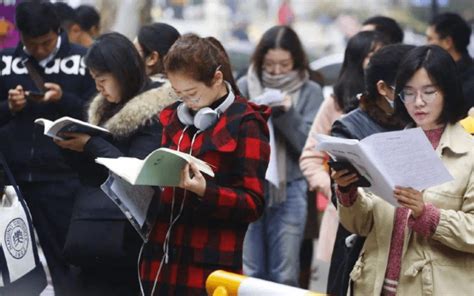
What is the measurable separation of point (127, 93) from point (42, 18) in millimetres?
1637

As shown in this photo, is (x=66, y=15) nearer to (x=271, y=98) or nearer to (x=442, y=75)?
(x=271, y=98)

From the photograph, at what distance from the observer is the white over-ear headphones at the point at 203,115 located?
4.98 m

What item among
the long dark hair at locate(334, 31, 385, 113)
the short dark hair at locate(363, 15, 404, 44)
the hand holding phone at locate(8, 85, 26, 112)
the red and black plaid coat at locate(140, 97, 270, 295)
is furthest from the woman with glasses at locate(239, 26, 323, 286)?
the red and black plaid coat at locate(140, 97, 270, 295)

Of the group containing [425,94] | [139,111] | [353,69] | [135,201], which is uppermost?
[425,94]

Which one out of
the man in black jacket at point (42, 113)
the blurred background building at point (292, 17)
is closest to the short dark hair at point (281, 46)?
the man in black jacket at point (42, 113)

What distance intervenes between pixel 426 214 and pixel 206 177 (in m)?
0.98

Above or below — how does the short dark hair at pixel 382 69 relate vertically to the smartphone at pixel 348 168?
above

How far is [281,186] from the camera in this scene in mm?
7625

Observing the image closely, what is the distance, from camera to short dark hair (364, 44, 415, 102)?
217 inches

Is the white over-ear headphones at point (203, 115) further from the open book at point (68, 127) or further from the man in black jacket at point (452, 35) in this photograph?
the man in black jacket at point (452, 35)

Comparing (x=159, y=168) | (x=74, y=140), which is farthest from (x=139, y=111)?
(x=159, y=168)

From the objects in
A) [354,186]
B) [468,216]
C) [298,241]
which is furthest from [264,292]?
[298,241]

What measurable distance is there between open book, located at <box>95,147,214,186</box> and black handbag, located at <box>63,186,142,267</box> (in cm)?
91

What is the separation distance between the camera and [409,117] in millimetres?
4867
